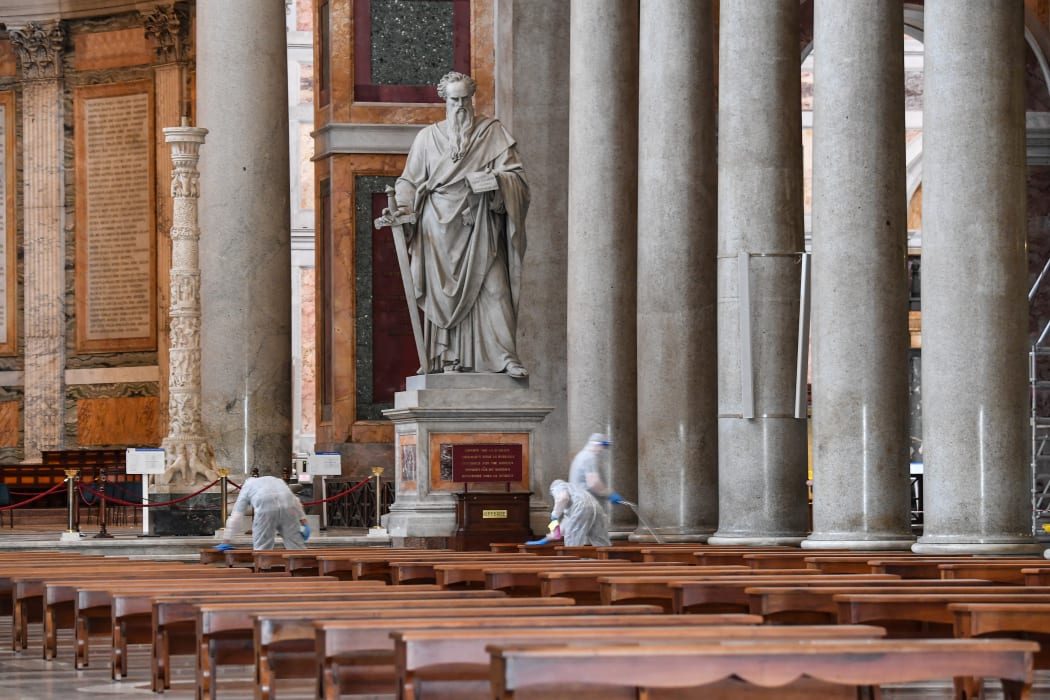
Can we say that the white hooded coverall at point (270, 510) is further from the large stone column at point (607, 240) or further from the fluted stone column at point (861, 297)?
the fluted stone column at point (861, 297)

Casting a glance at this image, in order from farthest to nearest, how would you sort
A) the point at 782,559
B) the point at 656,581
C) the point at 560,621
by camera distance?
the point at 782,559, the point at 656,581, the point at 560,621

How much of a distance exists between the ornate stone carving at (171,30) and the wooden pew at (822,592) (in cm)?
2504

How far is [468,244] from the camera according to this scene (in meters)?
22.7

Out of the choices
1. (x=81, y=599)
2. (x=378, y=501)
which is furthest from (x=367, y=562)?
(x=378, y=501)

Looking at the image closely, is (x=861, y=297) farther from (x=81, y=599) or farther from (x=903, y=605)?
(x=903, y=605)

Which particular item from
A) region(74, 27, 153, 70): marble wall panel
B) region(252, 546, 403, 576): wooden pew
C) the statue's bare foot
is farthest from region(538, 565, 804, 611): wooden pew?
region(74, 27, 153, 70): marble wall panel

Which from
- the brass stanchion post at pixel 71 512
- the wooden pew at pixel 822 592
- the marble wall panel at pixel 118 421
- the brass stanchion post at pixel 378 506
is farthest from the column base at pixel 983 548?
the marble wall panel at pixel 118 421

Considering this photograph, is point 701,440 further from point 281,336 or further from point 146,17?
point 146,17

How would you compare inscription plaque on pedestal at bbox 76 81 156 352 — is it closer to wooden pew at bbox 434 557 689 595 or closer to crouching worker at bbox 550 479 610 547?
crouching worker at bbox 550 479 610 547

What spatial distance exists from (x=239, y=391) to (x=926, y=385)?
10963mm

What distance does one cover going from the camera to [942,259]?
15.9 m

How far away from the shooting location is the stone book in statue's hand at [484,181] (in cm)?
2247

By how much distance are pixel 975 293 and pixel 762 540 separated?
12.7 ft

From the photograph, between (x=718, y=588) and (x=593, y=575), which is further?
(x=593, y=575)
